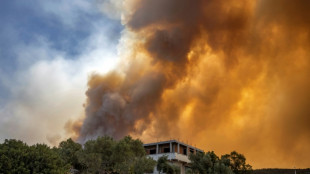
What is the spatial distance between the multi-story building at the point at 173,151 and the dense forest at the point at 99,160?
722 cm

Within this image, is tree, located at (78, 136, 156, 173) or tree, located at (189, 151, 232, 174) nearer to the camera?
tree, located at (78, 136, 156, 173)

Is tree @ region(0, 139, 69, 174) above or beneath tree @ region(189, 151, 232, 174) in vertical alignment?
beneath

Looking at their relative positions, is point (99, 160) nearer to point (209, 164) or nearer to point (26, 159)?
point (26, 159)

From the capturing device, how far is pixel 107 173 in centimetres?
4966

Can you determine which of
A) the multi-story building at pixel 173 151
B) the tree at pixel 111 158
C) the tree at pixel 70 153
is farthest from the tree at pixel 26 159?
the multi-story building at pixel 173 151

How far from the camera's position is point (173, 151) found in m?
71.4

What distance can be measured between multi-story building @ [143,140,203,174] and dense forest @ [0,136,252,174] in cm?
722

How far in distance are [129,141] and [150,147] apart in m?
23.9

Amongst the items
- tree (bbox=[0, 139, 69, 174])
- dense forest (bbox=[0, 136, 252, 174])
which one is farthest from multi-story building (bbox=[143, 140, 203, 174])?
tree (bbox=[0, 139, 69, 174])

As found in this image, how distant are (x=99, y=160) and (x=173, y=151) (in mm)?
29282

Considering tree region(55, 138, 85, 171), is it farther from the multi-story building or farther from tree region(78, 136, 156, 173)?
the multi-story building

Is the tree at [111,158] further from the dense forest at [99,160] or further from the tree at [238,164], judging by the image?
the tree at [238,164]

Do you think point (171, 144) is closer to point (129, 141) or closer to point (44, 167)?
point (129, 141)

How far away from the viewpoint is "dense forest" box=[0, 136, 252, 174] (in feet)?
123
